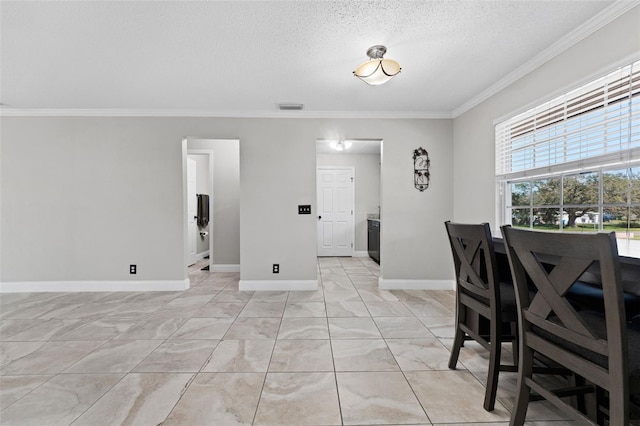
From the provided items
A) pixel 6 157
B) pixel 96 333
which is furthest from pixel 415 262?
pixel 6 157

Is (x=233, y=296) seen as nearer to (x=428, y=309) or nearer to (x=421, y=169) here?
(x=428, y=309)

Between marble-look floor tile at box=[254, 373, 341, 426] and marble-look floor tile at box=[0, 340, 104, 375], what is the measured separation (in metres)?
1.52

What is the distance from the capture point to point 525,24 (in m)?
1.98

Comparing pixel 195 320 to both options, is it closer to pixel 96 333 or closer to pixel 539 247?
pixel 96 333

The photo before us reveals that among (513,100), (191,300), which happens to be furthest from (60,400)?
(513,100)

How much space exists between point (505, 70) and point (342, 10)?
1.81m

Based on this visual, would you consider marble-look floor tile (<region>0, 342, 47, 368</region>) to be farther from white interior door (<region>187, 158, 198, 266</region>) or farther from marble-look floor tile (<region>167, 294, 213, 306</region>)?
white interior door (<region>187, 158, 198, 266</region>)

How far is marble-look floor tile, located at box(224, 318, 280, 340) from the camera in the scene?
2.42m

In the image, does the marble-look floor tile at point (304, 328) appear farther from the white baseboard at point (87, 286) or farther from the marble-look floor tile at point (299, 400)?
the white baseboard at point (87, 286)

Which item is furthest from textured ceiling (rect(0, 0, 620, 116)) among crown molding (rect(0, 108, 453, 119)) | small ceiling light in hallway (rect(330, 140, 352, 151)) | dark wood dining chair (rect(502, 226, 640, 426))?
dark wood dining chair (rect(502, 226, 640, 426))

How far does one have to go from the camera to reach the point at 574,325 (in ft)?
3.31

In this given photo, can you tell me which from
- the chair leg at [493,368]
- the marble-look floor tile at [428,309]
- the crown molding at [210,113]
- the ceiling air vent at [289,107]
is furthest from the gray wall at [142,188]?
the chair leg at [493,368]

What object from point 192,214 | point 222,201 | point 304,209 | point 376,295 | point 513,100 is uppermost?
point 513,100

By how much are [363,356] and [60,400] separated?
1.90 meters
